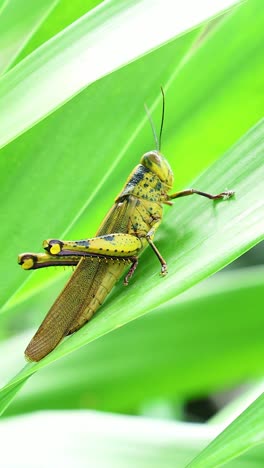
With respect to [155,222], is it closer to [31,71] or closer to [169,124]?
[169,124]

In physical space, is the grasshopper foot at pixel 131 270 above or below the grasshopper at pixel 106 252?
below

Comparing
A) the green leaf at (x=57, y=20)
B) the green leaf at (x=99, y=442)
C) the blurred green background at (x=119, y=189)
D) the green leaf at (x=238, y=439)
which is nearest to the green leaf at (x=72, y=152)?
the blurred green background at (x=119, y=189)

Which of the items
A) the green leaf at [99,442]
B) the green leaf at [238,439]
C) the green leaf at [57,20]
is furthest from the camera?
the green leaf at [57,20]

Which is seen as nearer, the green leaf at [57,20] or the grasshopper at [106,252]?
the green leaf at [57,20]

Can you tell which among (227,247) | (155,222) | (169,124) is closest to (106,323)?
(227,247)

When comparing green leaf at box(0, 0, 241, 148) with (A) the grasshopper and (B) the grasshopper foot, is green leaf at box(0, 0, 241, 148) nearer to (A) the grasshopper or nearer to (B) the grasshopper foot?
(A) the grasshopper

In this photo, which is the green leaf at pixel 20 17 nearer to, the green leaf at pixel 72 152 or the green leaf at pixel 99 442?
the green leaf at pixel 72 152

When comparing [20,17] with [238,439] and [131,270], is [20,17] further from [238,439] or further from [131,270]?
[238,439]
